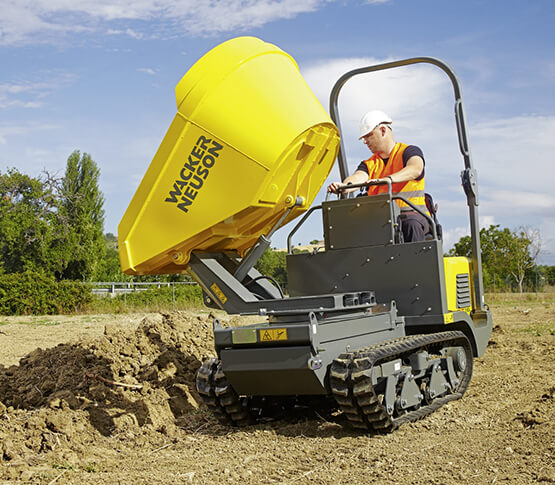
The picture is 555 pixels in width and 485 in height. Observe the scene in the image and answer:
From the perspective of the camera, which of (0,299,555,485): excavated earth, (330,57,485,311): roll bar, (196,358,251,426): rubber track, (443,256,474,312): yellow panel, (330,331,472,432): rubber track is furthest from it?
(330,57,485,311): roll bar

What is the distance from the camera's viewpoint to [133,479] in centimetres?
423

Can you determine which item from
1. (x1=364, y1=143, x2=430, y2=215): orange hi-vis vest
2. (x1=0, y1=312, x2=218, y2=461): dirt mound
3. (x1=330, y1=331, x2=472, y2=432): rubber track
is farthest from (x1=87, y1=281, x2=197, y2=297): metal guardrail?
(x1=330, y1=331, x2=472, y2=432): rubber track

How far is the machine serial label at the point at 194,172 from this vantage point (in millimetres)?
5309

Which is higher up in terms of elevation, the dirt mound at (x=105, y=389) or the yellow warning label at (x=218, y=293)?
the yellow warning label at (x=218, y=293)

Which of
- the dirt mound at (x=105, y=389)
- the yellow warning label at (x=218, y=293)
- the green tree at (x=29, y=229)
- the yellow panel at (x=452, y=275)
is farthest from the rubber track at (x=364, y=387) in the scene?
the green tree at (x=29, y=229)

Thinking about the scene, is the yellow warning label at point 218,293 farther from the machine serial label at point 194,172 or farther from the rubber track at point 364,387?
the rubber track at point 364,387

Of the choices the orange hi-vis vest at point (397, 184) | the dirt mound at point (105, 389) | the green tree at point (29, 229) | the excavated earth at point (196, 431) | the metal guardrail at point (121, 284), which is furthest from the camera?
the green tree at point (29, 229)

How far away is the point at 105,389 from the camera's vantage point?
269 inches

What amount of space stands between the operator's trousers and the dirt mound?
2615 millimetres

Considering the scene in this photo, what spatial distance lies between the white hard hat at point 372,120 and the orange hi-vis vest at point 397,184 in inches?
11.3

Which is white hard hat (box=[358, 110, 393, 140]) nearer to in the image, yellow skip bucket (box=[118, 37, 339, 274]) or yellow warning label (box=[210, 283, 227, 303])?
yellow skip bucket (box=[118, 37, 339, 274])

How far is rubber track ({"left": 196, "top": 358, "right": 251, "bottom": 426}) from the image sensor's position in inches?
212

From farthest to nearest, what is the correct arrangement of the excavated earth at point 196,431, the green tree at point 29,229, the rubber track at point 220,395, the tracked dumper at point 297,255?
1. the green tree at point 29,229
2. the rubber track at point 220,395
3. the tracked dumper at point 297,255
4. the excavated earth at point 196,431

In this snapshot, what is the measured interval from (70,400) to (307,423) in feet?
8.36
